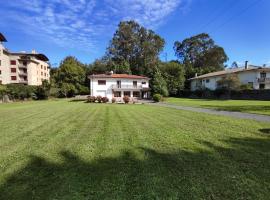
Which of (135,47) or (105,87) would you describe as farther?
(135,47)

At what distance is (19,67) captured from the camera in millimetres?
61062

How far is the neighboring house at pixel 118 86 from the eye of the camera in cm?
4469

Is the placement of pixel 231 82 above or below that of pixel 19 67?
below

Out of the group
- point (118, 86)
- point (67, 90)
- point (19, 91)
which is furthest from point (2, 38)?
point (118, 86)

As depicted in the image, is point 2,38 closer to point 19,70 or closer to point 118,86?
point 19,70

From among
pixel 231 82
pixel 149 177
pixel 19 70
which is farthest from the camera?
pixel 19 70

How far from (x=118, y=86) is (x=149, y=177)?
42.2m

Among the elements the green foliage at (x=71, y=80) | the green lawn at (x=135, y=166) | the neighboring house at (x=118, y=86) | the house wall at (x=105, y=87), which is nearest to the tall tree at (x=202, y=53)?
the neighboring house at (x=118, y=86)

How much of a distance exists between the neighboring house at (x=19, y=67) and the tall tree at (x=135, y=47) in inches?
953

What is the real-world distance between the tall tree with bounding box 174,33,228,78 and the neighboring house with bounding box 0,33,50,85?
161 ft

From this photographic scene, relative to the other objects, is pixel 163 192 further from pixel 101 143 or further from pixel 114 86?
pixel 114 86

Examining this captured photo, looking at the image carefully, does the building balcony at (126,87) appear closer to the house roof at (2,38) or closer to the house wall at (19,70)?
the house wall at (19,70)

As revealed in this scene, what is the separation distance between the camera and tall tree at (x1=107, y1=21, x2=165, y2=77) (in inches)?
2347

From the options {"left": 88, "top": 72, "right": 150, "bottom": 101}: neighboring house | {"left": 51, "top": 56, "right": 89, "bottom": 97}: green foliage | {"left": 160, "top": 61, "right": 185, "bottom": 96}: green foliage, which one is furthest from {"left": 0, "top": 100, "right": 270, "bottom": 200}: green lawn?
{"left": 51, "top": 56, "right": 89, "bottom": 97}: green foliage
